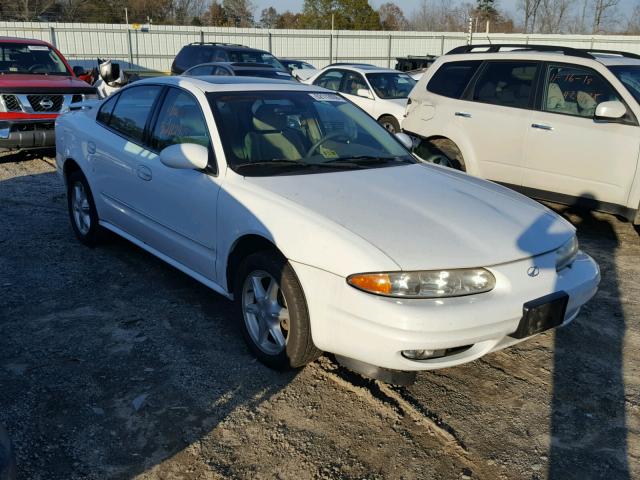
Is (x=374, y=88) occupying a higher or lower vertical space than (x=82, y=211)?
higher

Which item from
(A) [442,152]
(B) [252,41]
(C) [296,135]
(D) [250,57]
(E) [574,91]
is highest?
(B) [252,41]

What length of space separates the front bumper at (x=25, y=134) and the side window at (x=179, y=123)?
18.2 feet

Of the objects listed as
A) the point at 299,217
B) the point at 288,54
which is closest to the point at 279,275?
the point at 299,217

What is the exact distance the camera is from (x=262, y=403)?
3.38 metres

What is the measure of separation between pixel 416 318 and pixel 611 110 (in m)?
4.00

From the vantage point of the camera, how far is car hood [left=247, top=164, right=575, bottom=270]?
3145 mm

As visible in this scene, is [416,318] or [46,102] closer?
[416,318]

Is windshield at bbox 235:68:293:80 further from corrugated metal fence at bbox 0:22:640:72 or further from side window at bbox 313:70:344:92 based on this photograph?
corrugated metal fence at bbox 0:22:640:72

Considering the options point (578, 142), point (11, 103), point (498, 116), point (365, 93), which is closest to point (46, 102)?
point (11, 103)

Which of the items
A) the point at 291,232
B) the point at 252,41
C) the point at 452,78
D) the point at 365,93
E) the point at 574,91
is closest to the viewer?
the point at 291,232

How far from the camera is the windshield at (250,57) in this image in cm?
1623

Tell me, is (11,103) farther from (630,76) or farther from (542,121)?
(630,76)

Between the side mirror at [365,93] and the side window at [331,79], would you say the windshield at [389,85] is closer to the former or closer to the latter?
the side mirror at [365,93]

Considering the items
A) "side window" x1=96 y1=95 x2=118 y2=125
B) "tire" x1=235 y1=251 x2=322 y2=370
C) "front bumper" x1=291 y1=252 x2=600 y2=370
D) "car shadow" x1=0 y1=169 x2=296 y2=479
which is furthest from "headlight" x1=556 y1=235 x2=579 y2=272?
"side window" x1=96 y1=95 x2=118 y2=125
